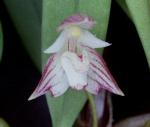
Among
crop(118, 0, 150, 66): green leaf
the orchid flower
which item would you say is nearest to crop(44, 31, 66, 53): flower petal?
the orchid flower

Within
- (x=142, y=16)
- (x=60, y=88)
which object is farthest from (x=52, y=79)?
(x=142, y=16)

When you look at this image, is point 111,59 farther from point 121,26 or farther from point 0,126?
point 0,126

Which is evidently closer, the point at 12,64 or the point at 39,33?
the point at 39,33

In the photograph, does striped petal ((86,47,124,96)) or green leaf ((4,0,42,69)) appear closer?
striped petal ((86,47,124,96))

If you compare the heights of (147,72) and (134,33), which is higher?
(134,33)

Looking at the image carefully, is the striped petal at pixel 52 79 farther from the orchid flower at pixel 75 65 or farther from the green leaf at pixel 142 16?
the green leaf at pixel 142 16

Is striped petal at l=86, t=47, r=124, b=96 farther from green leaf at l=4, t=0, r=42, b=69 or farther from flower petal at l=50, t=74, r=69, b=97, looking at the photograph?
green leaf at l=4, t=0, r=42, b=69

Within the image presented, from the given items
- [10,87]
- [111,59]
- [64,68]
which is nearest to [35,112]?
[10,87]

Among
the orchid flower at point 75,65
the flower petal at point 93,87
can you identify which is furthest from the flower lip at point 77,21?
the flower petal at point 93,87
